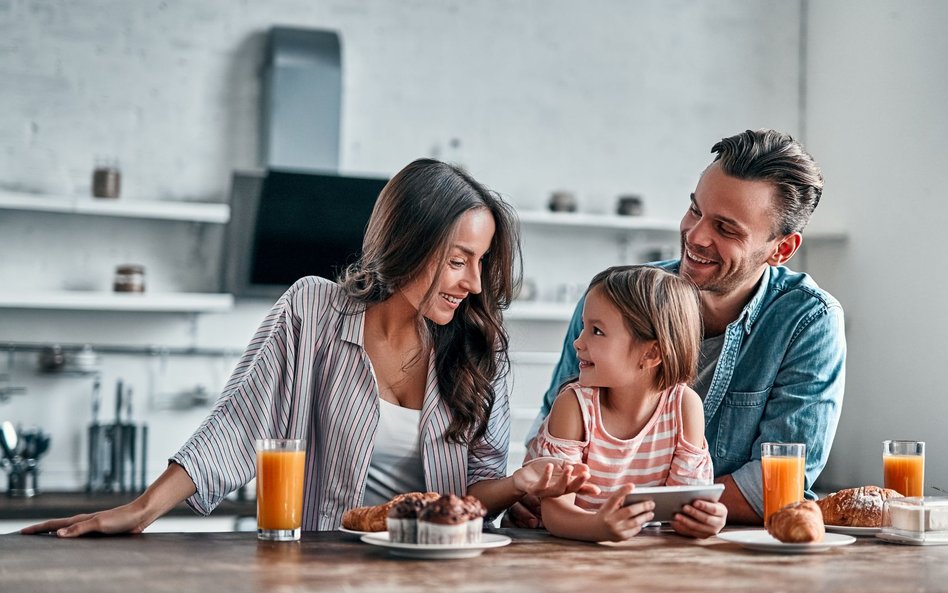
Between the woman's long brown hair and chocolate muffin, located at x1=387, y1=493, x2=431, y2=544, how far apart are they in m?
0.58

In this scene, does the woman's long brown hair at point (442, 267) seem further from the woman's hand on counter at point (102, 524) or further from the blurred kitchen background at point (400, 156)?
the blurred kitchen background at point (400, 156)

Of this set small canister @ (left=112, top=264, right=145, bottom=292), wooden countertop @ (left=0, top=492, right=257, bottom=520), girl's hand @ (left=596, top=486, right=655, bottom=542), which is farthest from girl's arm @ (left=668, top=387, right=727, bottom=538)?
small canister @ (left=112, top=264, right=145, bottom=292)

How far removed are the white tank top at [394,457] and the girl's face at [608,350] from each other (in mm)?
Result: 400

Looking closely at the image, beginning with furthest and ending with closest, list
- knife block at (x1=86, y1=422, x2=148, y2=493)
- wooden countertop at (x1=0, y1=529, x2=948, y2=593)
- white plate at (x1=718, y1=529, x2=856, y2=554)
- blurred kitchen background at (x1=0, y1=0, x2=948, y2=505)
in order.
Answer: blurred kitchen background at (x1=0, y1=0, x2=948, y2=505) < knife block at (x1=86, y1=422, x2=148, y2=493) < white plate at (x1=718, y1=529, x2=856, y2=554) < wooden countertop at (x1=0, y1=529, x2=948, y2=593)

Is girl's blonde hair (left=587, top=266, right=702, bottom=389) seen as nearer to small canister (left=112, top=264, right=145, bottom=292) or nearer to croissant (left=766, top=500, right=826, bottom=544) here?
croissant (left=766, top=500, right=826, bottom=544)

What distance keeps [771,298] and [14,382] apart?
345cm

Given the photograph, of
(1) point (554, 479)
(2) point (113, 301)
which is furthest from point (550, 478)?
(2) point (113, 301)

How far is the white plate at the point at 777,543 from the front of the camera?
1.64 m

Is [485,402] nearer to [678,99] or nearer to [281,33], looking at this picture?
[281,33]

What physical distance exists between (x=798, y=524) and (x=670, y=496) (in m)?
0.20

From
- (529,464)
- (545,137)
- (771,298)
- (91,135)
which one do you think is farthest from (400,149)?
(529,464)

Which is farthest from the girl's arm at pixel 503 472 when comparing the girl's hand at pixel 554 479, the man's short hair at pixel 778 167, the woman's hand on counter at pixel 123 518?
the man's short hair at pixel 778 167

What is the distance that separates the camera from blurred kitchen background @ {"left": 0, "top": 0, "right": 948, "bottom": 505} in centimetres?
462

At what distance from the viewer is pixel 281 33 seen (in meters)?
4.81
